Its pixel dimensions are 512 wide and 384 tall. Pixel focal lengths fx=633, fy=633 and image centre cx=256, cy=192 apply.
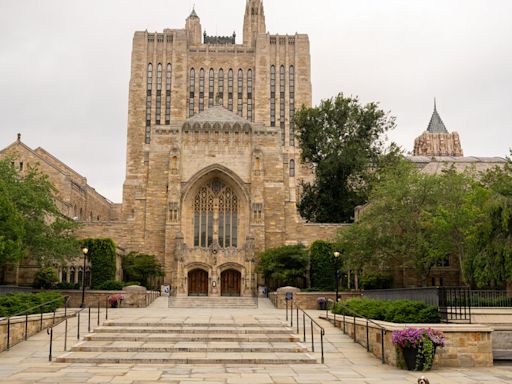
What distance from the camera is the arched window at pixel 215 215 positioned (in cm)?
4634

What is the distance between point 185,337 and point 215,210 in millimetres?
29206

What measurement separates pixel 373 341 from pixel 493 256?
7818 millimetres

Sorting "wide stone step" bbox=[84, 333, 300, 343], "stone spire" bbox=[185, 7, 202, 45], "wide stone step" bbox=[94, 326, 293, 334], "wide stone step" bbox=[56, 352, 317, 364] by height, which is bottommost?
"wide stone step" bbox=[56, 352, 317, 364]

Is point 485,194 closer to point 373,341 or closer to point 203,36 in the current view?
point 373,341

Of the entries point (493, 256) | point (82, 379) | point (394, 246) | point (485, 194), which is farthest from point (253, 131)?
point (82, 379)

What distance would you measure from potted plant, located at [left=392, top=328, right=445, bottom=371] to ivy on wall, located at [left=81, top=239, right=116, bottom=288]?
28.7 m

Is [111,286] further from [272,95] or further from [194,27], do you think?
[194,27]


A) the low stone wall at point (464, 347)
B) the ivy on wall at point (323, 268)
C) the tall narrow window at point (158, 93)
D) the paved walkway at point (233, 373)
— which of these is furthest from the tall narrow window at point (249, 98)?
the low stone wall at point (464, 347)

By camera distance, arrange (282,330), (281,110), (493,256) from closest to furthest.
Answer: (282,330) → (493,256) → (281,110)

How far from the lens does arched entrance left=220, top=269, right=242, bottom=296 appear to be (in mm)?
44469

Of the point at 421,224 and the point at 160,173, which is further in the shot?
the point at 160,173

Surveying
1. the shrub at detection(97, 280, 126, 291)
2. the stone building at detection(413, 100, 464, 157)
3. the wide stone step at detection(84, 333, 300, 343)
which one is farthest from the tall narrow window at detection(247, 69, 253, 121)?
the wide stone step at detection(84, 333, 300, 343)

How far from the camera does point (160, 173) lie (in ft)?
154

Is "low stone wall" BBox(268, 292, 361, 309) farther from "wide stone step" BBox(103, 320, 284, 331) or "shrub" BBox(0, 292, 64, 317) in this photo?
"shrub" BBox(0, 292, 64, 317)
